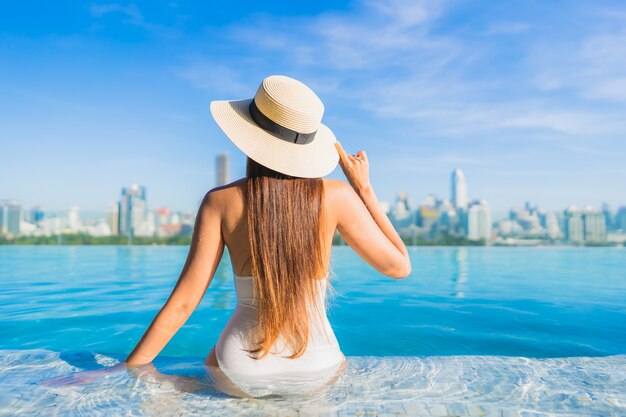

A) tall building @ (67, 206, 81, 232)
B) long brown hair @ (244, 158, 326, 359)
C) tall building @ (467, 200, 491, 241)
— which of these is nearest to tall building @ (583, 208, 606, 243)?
tall building @ (467, 200, 491, 241)

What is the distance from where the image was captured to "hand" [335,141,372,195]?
1.39 meters

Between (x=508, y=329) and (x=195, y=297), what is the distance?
2.63 meters

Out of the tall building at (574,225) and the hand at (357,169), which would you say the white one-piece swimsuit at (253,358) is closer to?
the hand at (357,169)

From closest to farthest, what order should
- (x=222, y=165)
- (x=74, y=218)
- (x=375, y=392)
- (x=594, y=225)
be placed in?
(x=375, y=392), (x=74, y=218), (x=594, y=225), (x=222, y=165)

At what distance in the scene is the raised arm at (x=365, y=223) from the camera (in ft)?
4.17

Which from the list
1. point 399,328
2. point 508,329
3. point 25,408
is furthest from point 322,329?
point 508,329

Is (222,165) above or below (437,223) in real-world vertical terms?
above

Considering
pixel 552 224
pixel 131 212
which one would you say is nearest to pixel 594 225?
pixel 552 224

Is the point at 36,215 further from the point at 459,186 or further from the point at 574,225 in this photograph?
the point at 459,186

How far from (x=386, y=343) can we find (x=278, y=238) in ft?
6.44

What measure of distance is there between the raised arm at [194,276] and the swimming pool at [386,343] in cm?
15

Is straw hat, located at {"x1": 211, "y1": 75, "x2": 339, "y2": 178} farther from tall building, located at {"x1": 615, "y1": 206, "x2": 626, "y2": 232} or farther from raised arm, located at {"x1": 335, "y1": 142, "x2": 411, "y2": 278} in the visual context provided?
tall building, located at {"x1": 615, "y1": 206, "x2": 626, "y2": 232}

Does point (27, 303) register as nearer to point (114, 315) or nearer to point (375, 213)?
point (114, 315)

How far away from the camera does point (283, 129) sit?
121 centimetres
